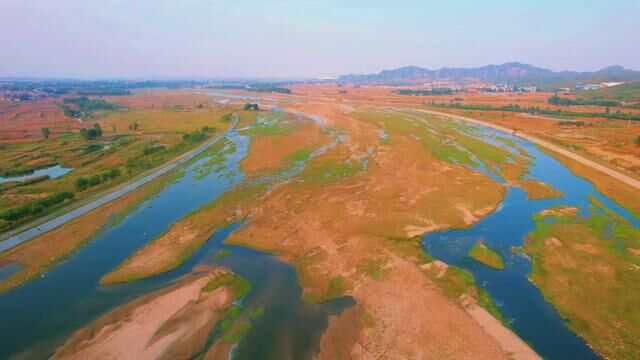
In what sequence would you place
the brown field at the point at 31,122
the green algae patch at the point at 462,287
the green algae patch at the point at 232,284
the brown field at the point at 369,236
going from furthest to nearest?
1. the brown field at the point at 31,122
2. the green algae patch at the point at 232,284
3. the green algae patch at the point at 462,287
4. the brown field at the point at 369,236

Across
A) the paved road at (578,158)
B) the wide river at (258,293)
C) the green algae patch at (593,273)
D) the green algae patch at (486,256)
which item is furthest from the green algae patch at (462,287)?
the paved road at (578,158)

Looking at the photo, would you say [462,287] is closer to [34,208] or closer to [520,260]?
[520,260]

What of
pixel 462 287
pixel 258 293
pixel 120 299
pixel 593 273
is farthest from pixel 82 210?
pixel 593 273

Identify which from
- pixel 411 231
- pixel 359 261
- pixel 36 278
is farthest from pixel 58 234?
pixel 411 231

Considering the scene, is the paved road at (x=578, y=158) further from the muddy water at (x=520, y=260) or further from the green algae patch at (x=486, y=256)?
the green algae patch at (x=486, y=256)

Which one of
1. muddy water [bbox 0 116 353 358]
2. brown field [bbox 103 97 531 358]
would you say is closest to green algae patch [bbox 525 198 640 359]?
brown field [bbox 103 97 531 358]

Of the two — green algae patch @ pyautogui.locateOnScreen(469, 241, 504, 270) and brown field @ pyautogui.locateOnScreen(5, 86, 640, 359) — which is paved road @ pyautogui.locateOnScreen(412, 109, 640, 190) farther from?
green algae patch @ pyautogui.locateOnScreen(469, 241, 504, 270)
